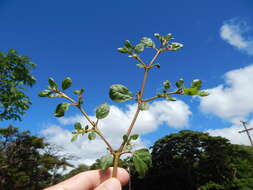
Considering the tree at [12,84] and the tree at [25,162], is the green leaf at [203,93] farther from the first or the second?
the tree at [25,162]

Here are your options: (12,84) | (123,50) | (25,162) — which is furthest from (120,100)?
(25,162)

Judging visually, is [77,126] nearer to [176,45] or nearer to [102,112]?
[102,112]

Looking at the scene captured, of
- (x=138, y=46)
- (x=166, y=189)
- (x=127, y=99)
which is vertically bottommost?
(x=166, y=189)

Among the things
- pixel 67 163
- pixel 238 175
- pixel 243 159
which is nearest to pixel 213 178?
pixel 238 175

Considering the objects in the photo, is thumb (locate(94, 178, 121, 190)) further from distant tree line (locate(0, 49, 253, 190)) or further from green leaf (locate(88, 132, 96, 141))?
distant tree line (locate(0, 49, 253, 190))

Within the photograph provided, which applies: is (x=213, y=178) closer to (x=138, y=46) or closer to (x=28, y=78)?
(x=28, y=78)

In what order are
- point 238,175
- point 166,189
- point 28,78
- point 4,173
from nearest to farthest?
Result: point 28,78 → point 4,173 → point 238,175 → point 166,189

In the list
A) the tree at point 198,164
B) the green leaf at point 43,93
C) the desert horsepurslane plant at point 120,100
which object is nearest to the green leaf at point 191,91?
the desert horsepurslane plant at point 120,100
